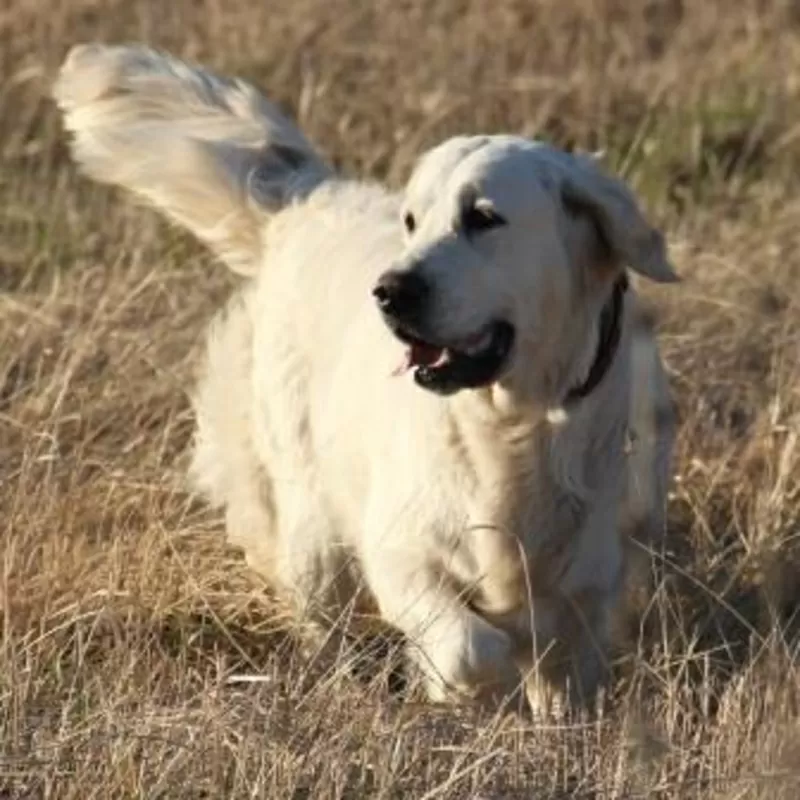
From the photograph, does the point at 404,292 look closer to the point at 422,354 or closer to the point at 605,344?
the point at 422,354

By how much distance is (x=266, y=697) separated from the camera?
17.1 ft

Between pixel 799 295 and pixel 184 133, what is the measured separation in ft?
6.34

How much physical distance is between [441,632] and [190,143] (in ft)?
5.74

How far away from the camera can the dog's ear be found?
225 inches

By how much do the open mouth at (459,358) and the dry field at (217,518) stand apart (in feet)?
1.93

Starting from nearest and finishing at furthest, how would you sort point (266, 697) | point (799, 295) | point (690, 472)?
point (266, 697) → point (690, 472) → point (799, 295)

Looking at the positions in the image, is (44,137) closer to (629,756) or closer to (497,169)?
(497,169)

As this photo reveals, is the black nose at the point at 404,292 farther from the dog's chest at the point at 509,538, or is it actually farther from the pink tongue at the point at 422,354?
the dog's chest at the point at 509,538

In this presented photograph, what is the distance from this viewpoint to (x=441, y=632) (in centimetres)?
576

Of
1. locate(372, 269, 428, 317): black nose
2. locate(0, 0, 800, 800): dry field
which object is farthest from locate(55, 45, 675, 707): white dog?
locate(0, 0, 800, 800): dry field

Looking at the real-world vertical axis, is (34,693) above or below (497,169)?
below

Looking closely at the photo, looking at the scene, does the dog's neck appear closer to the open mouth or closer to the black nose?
the open mouth

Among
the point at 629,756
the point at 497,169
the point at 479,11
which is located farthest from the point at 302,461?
the point at 479,11

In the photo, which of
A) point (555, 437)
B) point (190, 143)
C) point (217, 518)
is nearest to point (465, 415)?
point (555, 437)
